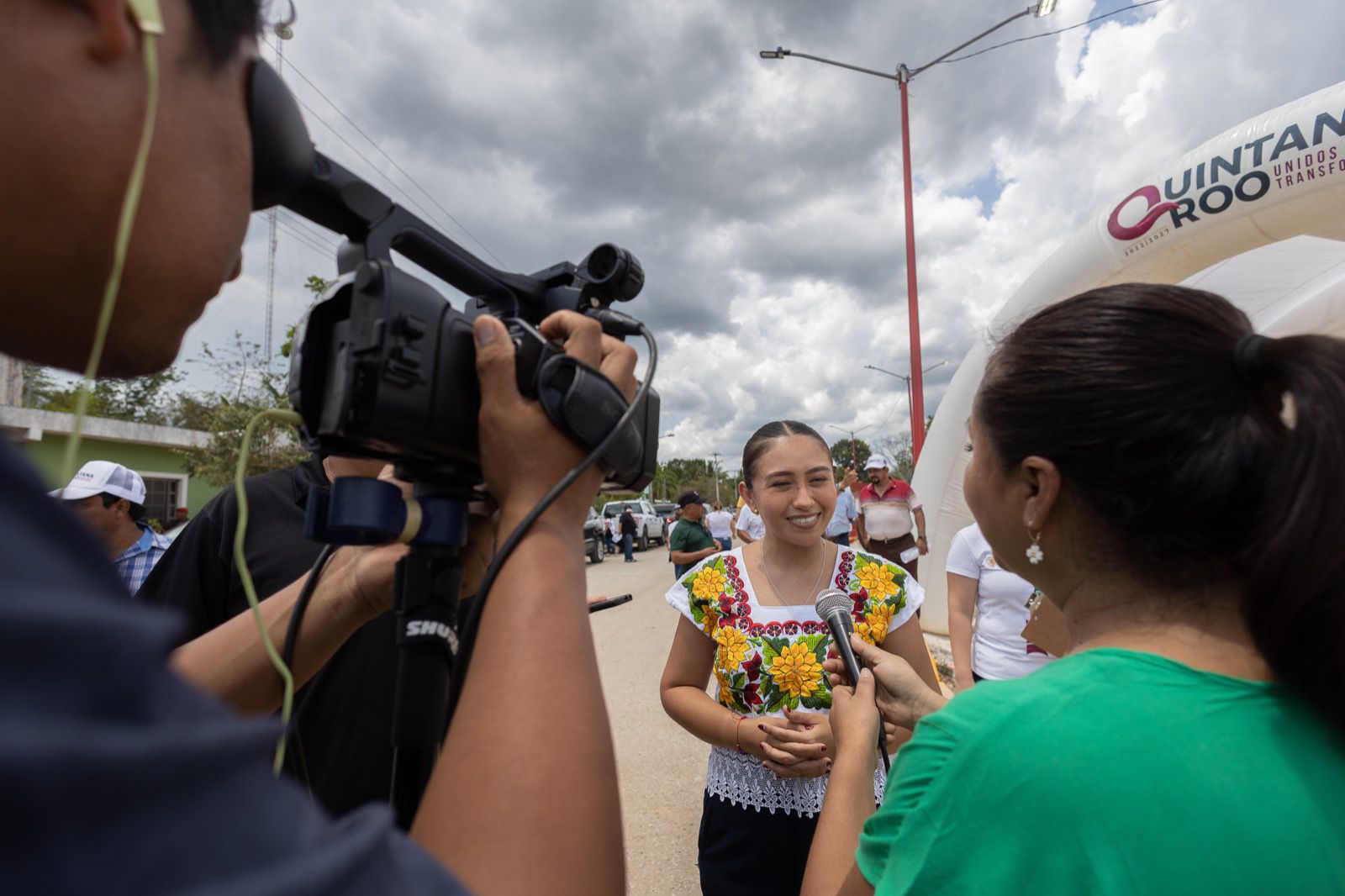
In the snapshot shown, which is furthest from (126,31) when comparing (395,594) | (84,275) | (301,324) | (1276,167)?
(1276,167)

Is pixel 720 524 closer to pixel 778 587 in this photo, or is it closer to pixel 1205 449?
pixel 778 587

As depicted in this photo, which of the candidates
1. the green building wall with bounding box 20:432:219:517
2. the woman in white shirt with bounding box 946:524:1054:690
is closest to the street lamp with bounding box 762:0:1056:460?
the woman in white shirt with bounding box 946:524:1054:690

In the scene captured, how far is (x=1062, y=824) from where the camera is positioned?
874 mm

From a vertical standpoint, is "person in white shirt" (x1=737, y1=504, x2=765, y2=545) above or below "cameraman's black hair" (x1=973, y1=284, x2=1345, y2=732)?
below

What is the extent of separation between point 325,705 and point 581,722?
4.16ft

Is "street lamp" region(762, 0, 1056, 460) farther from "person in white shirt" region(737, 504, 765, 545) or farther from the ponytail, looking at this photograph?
the ponytail

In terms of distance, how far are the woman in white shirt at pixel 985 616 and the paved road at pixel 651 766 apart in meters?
1.59

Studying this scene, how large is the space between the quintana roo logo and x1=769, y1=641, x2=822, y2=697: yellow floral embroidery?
5249 mm

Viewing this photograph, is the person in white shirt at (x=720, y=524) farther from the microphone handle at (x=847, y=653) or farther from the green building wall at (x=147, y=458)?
the microphone handle at (x=847, y=653)

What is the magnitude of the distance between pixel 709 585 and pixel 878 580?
0.58 metres

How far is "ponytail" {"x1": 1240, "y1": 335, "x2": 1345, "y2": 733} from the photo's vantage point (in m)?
0.87

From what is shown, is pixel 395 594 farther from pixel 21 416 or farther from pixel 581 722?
pixel 21 416

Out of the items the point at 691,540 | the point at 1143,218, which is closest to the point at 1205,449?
the point at 1143,218

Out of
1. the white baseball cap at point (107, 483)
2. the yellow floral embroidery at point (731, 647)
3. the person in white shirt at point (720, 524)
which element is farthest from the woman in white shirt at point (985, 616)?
the person in white shirt at point (720, 524)
